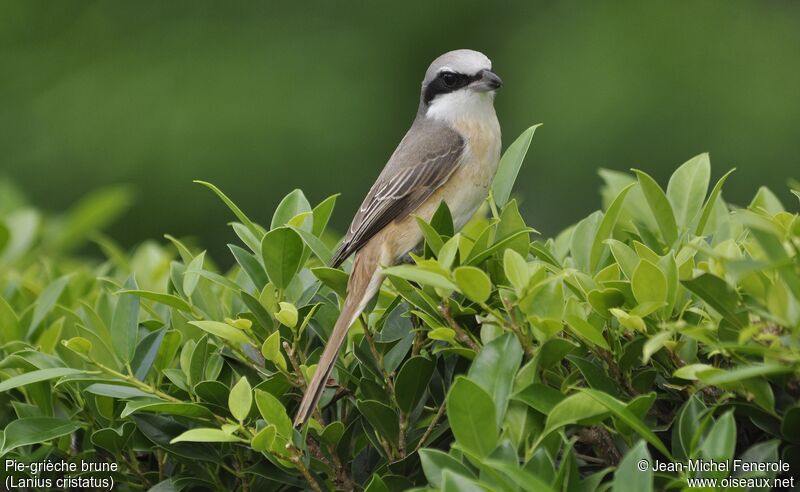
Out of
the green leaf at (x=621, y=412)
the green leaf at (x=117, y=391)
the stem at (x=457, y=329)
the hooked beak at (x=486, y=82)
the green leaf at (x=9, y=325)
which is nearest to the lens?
the green leaf at (x=621, y=412)

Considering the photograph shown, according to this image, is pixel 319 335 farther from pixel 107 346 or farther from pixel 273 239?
pixel 107 346

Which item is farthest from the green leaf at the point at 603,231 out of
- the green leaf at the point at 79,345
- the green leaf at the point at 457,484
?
the green leaf at the point at 79,345

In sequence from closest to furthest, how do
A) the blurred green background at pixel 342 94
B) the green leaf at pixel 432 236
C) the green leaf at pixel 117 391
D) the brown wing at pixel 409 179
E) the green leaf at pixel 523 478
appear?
the green leaf at pixel 523 478, the green leaf at pixel 432 236, the green leaf at pixel 117 391, the brown wing at pixel 409 179, the blurred green background at pixel 342 94

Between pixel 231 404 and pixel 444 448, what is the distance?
47 cm

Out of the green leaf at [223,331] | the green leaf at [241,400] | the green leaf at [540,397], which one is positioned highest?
the green leaf at [223,331]

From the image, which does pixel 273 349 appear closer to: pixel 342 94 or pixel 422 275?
pixel 422 275

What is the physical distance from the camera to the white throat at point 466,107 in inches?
139

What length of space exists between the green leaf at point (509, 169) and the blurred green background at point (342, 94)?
4.93 meters

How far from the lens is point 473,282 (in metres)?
1.98

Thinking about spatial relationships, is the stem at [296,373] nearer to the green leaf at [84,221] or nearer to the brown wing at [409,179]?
the brown wing at [409,179]

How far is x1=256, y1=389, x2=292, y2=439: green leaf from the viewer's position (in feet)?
6.66

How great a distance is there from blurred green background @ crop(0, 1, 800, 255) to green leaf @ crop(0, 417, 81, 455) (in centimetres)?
563

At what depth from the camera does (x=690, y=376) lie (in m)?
1.83

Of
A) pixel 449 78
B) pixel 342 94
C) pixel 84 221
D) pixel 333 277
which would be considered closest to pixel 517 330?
pixel 333 277
